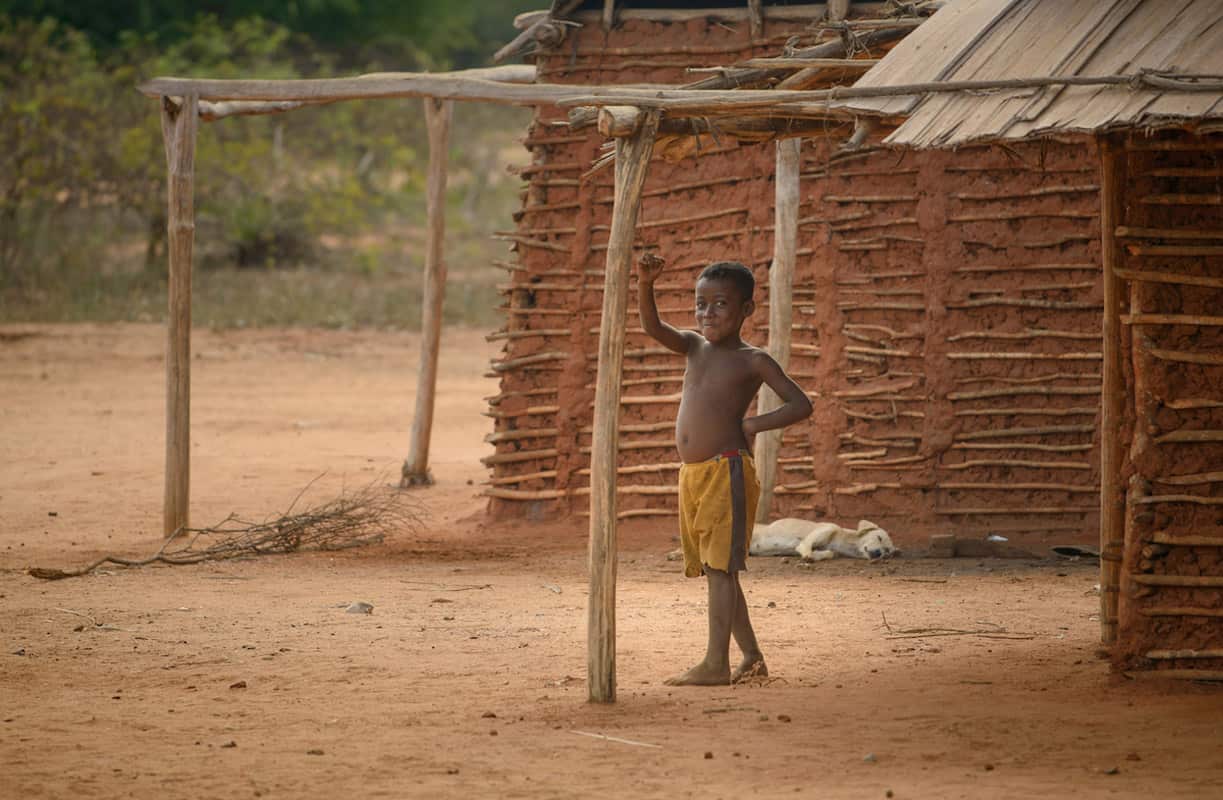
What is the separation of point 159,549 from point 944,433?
14.3 ft

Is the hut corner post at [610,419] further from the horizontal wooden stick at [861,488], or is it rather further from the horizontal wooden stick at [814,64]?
the horizontal wooden stick at [861,488]

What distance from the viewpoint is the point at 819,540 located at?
8.77m

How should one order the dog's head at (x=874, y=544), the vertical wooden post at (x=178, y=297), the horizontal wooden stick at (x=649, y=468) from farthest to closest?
the horizontal wooden stick at (x=649, y=468) → the vertical wooden post at (x=178, y=297) → the dog's head at (x=874, y=544)

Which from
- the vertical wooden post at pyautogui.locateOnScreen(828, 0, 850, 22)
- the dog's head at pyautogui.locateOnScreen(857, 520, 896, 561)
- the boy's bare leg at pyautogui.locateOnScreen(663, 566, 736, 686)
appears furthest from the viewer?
the vertical wooden post at pyautogui.locateOnScreen(828, 0, 850, 22)

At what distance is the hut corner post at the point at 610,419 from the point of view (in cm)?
537

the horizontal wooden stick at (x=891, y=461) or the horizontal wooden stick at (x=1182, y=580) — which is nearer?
the horizontal wooden stick at (x=1182, y=580)

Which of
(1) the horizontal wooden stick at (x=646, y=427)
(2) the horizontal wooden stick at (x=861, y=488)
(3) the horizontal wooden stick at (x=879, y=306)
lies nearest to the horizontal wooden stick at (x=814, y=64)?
(3) the horizontal wooden stick at (x=879, y=306)

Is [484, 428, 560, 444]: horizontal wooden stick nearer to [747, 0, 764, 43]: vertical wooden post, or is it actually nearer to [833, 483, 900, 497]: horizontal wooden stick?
[833, 483, 900, 497]: horizontal wooden stick

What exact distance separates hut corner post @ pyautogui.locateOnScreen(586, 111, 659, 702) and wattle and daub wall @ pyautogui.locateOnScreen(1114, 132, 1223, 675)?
169cm

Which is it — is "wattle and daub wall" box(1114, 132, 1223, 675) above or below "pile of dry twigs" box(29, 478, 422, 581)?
above

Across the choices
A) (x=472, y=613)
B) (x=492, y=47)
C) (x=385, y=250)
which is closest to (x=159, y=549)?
(x=472, y=613)

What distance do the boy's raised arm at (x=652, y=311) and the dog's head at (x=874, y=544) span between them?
10.5ft

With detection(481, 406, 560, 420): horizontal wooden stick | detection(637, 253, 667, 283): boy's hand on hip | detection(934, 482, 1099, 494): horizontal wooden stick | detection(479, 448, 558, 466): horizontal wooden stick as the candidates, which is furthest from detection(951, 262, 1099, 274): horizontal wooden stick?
detection(637, 253, 667, 283): boy's hand on hip

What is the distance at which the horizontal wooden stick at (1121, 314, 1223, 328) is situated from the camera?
17.8 feet
